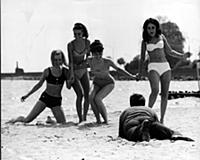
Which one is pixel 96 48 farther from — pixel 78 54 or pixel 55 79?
pixel 55 79

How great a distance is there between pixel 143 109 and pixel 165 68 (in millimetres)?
1035

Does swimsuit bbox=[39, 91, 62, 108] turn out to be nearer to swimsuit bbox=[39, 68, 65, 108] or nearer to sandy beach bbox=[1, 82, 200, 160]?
swimsuit bbox=[39, 68, 65, 108]

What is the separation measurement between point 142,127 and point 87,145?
64cm

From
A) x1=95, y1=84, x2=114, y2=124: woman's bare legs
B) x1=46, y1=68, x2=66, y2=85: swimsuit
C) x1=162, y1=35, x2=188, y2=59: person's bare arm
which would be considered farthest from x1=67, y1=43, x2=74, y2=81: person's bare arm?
x1=162, y1=35, x2=188, y2=59: person's bare arm

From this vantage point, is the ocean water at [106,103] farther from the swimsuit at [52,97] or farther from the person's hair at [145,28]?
the person's hair at [145,28]

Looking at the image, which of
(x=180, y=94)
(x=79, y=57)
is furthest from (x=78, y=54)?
(x=180, y=94)

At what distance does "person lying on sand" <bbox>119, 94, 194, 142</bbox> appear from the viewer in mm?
4567

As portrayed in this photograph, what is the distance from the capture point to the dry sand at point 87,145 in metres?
3.90

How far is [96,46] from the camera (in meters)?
6.11

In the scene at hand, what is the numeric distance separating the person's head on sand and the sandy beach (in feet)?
3.49

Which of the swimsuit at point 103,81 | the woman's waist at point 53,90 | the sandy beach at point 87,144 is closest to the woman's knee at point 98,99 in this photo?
the swimsuit at point 103,81

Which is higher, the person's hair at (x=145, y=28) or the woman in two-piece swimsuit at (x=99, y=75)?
the person's hair at (x=145, y=28)

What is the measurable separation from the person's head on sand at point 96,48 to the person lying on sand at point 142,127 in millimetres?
1499

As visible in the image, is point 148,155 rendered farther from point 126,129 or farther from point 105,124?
point 105,124
